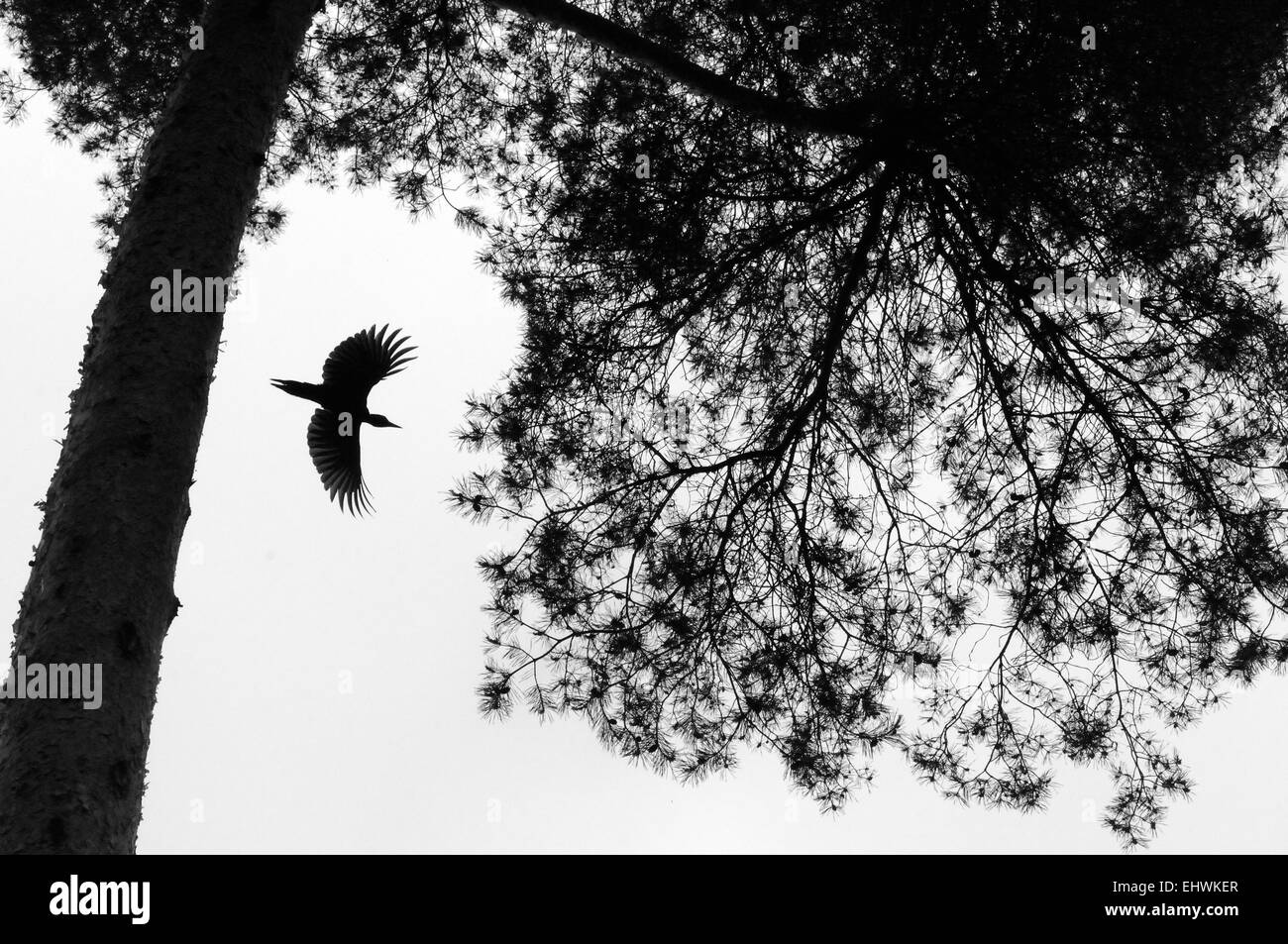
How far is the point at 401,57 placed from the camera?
4637mm

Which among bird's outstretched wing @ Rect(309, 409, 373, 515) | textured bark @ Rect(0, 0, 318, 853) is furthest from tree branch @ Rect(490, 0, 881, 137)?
bird's outstretched wing @ Rect(309, 409, 373, 515)

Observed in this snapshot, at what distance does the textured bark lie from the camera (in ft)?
5.57

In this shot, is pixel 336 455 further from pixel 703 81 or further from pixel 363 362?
pixel 703 81

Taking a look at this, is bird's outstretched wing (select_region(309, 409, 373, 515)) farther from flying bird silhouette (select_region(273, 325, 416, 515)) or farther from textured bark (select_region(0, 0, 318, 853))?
textured bark (select_region(0, 0, 318, 853))

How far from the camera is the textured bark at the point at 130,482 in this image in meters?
1.70

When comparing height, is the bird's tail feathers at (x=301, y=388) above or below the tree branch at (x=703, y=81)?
below

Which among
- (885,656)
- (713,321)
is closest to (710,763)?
(885,656)

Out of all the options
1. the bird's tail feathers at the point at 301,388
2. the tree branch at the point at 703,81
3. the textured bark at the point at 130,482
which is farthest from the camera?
the tree branch at the point at 703,81

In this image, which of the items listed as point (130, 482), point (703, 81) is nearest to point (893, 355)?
point (703, 81)

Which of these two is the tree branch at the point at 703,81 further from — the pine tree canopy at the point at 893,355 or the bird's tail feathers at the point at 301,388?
the bird's tail feathers at the point at 301,388

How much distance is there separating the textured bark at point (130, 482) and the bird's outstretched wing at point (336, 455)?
2.26ft

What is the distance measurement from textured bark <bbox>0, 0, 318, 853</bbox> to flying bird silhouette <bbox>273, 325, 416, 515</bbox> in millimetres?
622

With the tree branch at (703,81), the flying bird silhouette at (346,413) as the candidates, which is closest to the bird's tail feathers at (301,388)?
the flying bird silhouette at (346,413)

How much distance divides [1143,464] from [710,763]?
2100mm
